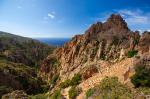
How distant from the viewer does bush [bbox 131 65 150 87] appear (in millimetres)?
26016

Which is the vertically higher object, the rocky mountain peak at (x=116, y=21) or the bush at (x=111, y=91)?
the rocky mountain peak at (x=116, y=21)

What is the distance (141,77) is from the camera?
26.6 meters

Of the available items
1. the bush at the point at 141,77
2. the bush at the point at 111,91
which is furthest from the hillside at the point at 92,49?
the bush at the point at 141,77

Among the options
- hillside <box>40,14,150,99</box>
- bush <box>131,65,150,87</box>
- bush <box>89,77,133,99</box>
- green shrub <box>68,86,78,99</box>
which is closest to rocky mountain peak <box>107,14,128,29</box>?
hillside <box>40,14,150,99</box>

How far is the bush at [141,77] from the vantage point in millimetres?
26016

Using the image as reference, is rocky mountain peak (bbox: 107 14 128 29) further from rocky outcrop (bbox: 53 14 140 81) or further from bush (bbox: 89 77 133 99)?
bush (bbox: 89 77 133 99)

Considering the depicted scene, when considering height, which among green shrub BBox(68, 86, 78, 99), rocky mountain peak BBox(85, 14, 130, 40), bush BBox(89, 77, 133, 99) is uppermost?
rocky mountain peak BBox(85, 14, 130, 40)

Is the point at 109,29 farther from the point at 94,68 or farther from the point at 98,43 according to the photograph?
the point at 94,68

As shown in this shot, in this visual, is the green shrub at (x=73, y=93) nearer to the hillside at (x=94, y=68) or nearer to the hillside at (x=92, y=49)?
the hillside at (x=94, y=68)

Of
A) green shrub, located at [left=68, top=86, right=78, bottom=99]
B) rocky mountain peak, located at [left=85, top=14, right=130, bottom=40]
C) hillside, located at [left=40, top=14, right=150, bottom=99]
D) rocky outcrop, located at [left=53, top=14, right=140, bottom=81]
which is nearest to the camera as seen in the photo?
green shrub, located at [left=68, top=86, right=78, bottom=99]

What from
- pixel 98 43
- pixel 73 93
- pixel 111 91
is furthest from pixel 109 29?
pixel 111 91

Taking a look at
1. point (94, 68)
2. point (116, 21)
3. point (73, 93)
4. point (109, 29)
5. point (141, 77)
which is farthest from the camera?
point (116, 21)

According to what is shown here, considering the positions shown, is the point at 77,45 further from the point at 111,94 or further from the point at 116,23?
the point at 111,94

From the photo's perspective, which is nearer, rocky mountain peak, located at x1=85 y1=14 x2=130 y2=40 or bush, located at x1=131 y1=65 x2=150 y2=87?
bush, located at x1=131 y1=65 x2=150 y2=87
